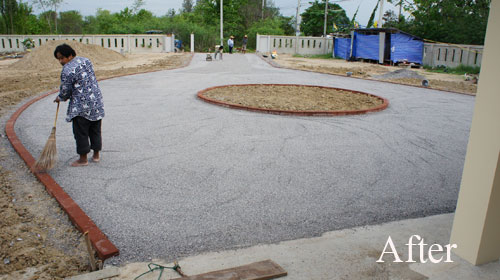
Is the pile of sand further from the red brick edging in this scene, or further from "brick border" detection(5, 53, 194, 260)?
the red brick edging

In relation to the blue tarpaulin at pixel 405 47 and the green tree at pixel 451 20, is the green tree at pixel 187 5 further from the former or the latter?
the blue tarpaulin at pixel 405 47

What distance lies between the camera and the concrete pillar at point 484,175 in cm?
278

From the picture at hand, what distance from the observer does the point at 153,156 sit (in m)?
5.73

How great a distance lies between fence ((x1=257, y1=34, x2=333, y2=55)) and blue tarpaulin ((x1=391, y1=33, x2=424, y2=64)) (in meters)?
10.2

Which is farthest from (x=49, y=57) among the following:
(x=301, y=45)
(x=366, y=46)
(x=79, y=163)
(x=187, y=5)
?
(x=187, y=5)

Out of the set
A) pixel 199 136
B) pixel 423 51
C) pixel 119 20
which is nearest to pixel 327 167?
pixel 199 136

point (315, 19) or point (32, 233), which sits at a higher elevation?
point (315, 19)

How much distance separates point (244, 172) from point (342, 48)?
91.8 ft

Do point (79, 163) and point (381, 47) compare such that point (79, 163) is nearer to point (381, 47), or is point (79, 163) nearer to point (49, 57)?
point (49, 57)

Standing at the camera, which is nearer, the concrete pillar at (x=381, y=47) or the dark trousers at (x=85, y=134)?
the dark trousers at (x=85, y=134)

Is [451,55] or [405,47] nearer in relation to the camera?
[451,55]

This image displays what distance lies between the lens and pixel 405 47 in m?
25.3

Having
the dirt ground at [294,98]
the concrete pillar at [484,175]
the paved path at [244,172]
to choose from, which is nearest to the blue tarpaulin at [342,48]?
the dirt ground at [294,98]

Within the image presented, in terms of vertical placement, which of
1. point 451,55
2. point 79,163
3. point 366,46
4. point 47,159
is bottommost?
point 79,163
